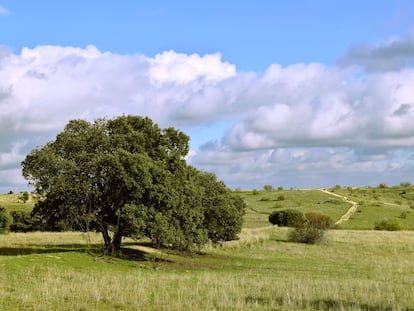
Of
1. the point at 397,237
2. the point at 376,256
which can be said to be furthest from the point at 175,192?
the point at 397,237

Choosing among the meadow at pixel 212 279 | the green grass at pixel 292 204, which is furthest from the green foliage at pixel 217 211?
the green grass at pixel 292 204

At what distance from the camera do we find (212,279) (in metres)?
23.9

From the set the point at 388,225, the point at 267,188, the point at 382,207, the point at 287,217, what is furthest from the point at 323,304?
the point at 267,188

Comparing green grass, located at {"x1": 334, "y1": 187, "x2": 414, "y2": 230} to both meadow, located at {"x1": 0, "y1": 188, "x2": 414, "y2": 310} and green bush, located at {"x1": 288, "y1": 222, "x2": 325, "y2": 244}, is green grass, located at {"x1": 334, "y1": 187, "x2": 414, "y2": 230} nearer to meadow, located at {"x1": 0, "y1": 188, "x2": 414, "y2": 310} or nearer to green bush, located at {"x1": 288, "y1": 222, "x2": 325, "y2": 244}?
green bush, located at {"x1": 288, "y1": 222, "x2": 325, "y2": 244}

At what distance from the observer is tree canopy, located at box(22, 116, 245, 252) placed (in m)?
31.2

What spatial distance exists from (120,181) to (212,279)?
10063 millimetres

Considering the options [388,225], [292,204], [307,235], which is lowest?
[307,235]

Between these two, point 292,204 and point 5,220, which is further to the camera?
point 292,204

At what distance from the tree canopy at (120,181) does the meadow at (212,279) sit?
2.32m

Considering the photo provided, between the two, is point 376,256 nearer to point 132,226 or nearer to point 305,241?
point 305,241

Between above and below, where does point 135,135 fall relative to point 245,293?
above

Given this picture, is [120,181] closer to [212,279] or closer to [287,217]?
[212,279]

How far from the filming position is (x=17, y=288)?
59.3 feet

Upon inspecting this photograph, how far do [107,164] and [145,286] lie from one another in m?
12.6
